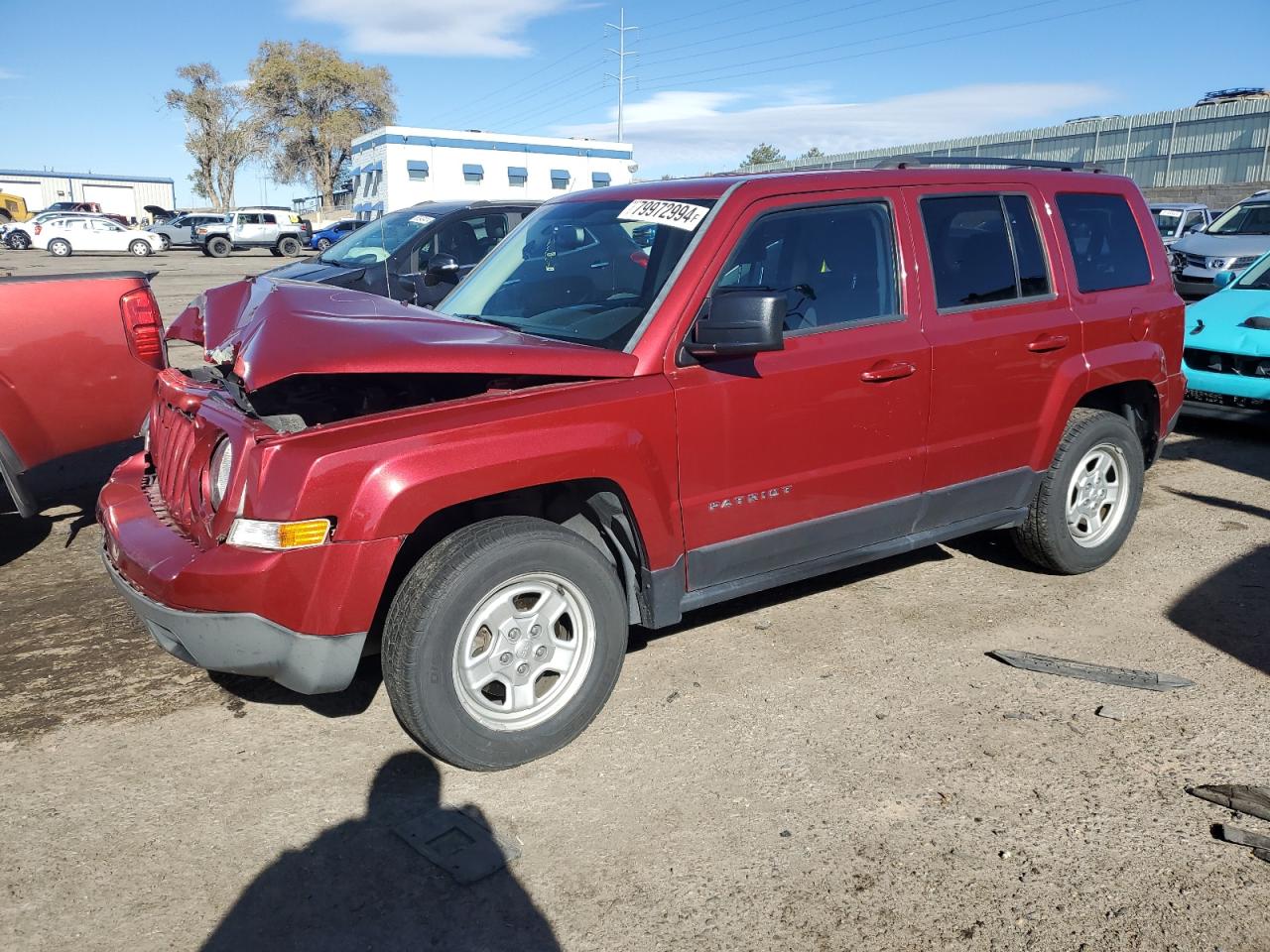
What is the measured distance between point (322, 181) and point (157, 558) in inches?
2829

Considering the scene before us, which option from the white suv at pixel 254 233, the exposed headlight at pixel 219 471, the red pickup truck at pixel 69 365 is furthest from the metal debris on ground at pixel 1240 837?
the white suv at pixel 254 233

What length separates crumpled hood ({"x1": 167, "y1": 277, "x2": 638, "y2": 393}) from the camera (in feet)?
9.47

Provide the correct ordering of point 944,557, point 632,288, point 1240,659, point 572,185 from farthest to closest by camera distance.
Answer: point 572,185 → point 944,557 → point 1240,659 → point 632,288

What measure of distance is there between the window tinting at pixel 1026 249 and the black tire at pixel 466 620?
95.9 inches

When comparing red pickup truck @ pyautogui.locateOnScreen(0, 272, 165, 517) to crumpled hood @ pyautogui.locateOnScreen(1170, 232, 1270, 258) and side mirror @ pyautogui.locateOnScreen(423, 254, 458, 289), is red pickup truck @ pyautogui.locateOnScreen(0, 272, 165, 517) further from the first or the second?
crumpled hood @ pyautogui.locateOnScreen(1170, 232, 1270, 258)

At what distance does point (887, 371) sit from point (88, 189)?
87478 millimetres

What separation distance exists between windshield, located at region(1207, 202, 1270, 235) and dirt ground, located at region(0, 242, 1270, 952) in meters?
13.4

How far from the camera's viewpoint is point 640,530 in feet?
11.0

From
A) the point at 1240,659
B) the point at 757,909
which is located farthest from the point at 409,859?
the point at 1240,659

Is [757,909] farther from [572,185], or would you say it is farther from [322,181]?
[322,181]

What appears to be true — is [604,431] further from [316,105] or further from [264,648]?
[316,105]

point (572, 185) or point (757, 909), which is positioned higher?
point (572, 185)

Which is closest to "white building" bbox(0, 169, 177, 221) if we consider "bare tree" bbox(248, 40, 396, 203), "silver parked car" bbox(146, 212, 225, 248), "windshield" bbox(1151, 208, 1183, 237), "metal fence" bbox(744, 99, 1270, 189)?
"bare tree" bbox(248, 40, 396, 203)

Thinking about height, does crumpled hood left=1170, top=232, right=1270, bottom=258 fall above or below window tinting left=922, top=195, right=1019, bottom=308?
below
